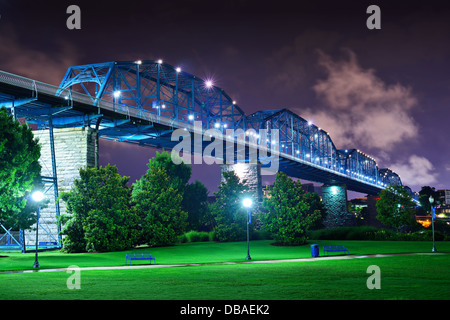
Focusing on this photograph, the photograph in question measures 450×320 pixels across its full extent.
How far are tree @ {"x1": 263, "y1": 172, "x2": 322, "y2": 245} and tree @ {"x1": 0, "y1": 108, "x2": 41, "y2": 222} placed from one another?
25412 millimetres

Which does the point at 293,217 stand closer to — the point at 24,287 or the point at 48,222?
the point at 48,222

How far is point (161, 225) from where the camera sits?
43781mm

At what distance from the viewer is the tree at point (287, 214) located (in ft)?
155

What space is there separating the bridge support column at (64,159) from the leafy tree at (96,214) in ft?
5.59

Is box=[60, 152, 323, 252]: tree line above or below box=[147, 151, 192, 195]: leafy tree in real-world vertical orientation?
below

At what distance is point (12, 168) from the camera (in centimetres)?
3042

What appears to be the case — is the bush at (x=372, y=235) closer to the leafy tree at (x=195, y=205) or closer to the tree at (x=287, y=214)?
the tree at (x=287, y=214)

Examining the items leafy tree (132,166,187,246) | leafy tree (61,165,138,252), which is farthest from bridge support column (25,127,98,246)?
leafy tree (132,166,187,246)

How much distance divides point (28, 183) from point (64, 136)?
9826 mm

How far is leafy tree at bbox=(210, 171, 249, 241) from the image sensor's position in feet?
181

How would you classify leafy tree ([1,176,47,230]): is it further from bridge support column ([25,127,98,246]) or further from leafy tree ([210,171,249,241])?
leafy tree ([210,171,249,241])

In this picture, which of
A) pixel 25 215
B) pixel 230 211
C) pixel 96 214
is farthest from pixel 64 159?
pixel 230 211

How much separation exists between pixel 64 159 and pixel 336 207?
77351 millimetres

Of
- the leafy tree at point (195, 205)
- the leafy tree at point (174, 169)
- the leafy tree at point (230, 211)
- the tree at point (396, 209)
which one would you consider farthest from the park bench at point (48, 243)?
the tree at point (396, 209)
